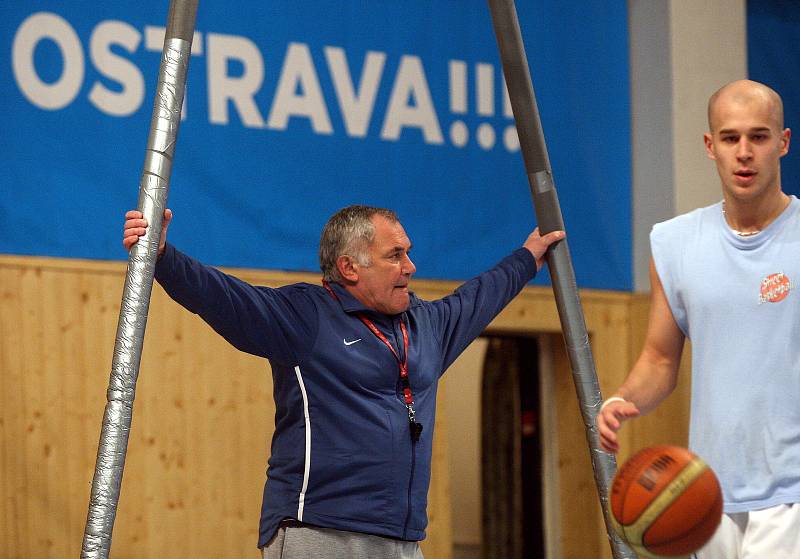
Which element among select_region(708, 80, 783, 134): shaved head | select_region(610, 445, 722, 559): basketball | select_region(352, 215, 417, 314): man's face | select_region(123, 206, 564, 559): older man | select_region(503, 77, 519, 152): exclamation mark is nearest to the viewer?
select_region(610, 445, 722, 559): basketball

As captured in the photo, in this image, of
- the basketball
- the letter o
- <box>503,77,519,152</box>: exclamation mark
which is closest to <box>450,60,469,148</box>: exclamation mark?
<box>503,77,519,152</box>: exclamation mark

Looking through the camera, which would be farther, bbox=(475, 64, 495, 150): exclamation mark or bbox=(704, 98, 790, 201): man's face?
bbox=(475, 64, 495, 150): exclamation mark

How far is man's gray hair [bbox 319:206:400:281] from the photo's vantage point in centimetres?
395

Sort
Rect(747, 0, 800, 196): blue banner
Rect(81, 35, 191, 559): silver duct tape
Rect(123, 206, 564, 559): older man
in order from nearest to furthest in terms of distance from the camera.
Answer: Rect(81, 35, 191, 559): silver duct tape, Rect(123, 206, 564, 559): older man, Rect(747, 0, 800, 196): blue banner

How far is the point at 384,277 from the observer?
389cm

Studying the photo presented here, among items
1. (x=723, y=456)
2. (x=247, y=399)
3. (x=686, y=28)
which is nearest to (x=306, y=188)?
(x=247, y=399)

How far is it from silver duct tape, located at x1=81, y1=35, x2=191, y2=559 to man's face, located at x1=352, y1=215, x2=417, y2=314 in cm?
71

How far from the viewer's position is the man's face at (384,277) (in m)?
3.89

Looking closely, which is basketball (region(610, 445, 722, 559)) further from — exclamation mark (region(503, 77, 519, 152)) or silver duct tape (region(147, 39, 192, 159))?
exclamation mark (region(503, 77, 519, 152))

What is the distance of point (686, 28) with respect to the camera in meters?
8.39

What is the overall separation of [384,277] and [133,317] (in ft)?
2.70

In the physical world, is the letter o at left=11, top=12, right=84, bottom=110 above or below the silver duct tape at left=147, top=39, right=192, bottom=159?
above

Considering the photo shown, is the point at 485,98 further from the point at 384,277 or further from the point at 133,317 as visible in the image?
the point at 133,317

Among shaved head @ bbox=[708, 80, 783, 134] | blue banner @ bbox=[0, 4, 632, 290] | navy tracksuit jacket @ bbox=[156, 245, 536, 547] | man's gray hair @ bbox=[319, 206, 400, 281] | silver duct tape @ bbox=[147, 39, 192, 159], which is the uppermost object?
blue banner @ bbox=[0, 4, 632, 290]
